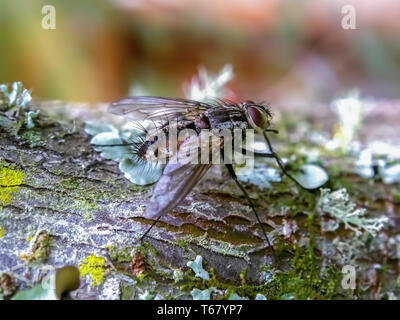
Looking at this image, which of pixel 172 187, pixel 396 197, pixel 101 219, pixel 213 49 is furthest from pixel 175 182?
pixel 213 49

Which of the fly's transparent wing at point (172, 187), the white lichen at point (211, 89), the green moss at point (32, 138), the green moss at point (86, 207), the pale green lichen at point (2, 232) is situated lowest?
the pale green lichen at point (2, 232)

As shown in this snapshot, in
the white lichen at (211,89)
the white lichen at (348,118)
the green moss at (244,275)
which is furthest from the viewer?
the white lichen at (348,118)

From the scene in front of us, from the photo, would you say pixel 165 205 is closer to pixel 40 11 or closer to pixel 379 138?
pixel 379 138

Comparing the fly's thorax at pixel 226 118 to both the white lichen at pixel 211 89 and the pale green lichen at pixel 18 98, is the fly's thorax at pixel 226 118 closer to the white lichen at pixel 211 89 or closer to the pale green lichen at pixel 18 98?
the white lichen at pixel 211 89

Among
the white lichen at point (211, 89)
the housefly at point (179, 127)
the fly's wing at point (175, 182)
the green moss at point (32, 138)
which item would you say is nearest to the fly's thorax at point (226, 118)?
the housefly at point (179, 127)

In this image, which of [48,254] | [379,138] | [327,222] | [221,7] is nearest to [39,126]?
[48,254]
